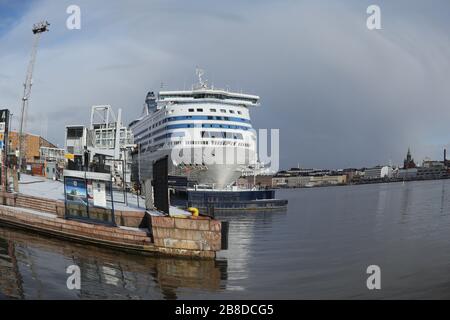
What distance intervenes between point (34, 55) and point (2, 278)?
147 feet

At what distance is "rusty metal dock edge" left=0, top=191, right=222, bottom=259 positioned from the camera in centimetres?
1781

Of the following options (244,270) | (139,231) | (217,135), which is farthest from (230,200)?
(244,270)

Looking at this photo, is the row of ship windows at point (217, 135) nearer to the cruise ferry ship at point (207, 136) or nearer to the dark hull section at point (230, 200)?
the cruise ferry ship at point (207, 136)

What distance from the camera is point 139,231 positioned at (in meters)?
19.3

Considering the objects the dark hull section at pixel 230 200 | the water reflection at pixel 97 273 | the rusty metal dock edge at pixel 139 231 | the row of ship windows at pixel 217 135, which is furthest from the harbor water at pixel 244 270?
the row of ship windows at pixel 217 135

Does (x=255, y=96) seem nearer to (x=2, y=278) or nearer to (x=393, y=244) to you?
(x=393, y=244)

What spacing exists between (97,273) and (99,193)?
6.31m

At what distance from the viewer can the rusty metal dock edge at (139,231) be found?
1781cm

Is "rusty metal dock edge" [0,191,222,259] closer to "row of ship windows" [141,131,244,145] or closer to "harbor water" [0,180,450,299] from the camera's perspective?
"harbor water" [0,180,450,299]

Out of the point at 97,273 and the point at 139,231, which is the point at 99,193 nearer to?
the point at 139,231

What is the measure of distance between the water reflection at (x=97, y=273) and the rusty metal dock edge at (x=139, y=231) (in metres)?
0.55

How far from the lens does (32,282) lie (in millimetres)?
13305

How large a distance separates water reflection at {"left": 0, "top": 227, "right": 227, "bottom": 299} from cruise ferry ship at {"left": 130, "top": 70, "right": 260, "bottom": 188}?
31.8m

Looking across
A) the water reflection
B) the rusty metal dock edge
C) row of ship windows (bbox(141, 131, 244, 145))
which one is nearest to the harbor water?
the water reflection
